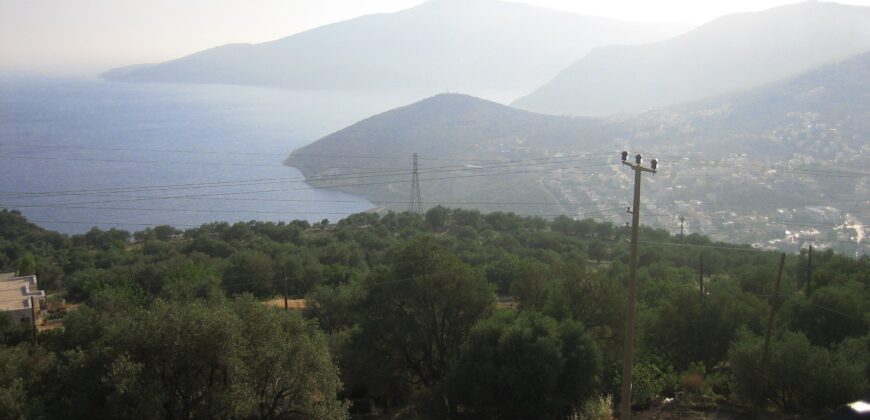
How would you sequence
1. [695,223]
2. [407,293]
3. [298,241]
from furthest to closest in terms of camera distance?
[695,223] < [298,241] < [407,293]

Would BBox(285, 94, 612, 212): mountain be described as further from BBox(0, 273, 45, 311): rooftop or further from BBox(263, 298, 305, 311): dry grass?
BBox(0, 273, 45, 311): rooftop

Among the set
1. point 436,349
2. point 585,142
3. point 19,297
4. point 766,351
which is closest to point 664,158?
point 585,142

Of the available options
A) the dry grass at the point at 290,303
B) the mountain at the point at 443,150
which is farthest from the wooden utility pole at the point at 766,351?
the mountain at the point at 443,150

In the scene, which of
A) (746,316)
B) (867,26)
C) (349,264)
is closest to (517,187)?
(349,264)

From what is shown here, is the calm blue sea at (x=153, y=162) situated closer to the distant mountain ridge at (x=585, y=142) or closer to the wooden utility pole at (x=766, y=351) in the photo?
the distant mountain ridge at (x=585, y=142)

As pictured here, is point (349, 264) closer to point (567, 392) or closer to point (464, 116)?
point (567, 392)

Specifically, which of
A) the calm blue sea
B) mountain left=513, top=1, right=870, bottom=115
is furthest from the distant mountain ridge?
mountain left=513, top=1, right=870, bottom=115
